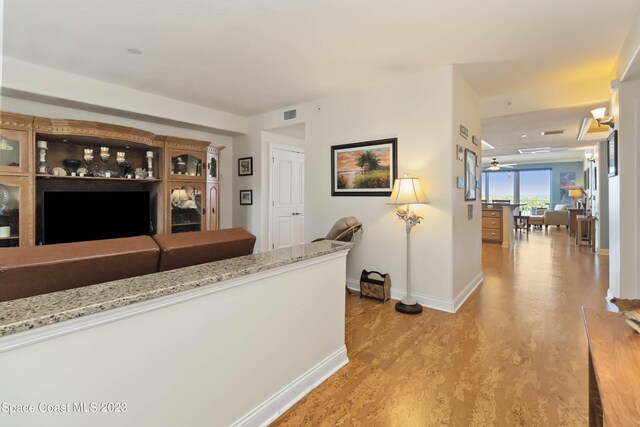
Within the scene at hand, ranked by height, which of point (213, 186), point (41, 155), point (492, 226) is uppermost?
point (41, 155)

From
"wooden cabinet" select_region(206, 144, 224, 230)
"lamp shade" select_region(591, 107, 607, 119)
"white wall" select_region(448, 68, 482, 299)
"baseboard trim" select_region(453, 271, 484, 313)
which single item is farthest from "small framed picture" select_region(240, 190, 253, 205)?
"lamp shade" select_region(591, 107, 607, 119)

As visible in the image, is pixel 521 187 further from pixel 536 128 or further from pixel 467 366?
pixel 467 366

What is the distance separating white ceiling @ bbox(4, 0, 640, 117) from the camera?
228 cm

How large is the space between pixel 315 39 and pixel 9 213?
3573 mm

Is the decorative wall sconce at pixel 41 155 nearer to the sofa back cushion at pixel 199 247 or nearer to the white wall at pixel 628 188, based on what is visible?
the sofa back cushion at pixel 199 247

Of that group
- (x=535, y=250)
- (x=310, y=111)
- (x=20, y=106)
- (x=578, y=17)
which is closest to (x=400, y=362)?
(x=578, y=17)

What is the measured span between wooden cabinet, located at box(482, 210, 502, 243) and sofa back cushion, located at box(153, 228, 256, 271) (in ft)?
22.6

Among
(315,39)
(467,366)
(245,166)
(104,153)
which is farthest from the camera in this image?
(245,166)

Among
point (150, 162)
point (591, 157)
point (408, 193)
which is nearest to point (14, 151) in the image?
point (150, 162)

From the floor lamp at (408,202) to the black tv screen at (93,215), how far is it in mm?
3391

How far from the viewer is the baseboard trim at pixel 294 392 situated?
1578 millimetres

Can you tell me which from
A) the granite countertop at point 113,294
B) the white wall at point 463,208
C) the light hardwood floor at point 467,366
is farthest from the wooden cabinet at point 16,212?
the white wall at point 463,208

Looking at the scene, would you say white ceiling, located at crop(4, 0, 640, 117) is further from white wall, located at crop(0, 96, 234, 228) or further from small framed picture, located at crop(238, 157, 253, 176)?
small framed picture, located at crop(238, 157, 253, 176)

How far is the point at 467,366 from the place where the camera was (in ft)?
7.20
